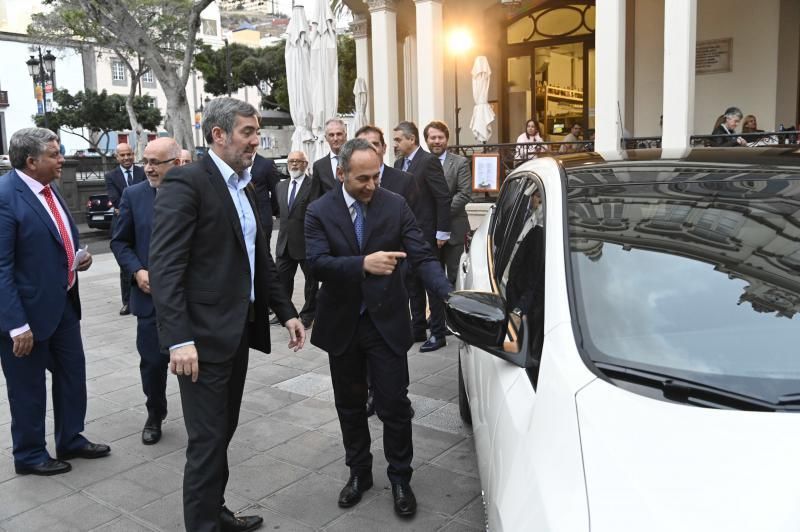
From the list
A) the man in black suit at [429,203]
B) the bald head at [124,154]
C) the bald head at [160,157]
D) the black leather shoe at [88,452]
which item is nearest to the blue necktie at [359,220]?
the bald head at [160,157]

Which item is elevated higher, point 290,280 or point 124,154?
point 124,154

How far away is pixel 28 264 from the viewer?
4.27 meters

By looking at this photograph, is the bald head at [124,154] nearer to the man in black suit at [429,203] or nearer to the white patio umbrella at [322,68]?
the white patio umbrella at [322,68]

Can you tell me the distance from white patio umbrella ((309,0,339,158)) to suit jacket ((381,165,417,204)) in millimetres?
5347

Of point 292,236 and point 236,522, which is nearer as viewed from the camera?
point 236,522

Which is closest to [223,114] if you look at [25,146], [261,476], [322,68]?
[25,146]

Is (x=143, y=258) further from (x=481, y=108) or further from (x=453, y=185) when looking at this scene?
(x=481, y=108)

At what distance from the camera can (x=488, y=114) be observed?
47.1ft

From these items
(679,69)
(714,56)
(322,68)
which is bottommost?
(679,69)

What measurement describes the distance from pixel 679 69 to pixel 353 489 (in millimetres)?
8989

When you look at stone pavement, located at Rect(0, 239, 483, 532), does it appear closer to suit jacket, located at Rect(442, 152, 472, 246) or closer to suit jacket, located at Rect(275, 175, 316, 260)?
suit jacket, located at Rect(442, 152, 472, 246)

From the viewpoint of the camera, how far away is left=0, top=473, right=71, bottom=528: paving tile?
3.92m

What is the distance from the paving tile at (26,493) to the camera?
12.8 ft

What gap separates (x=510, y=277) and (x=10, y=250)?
299 cm
